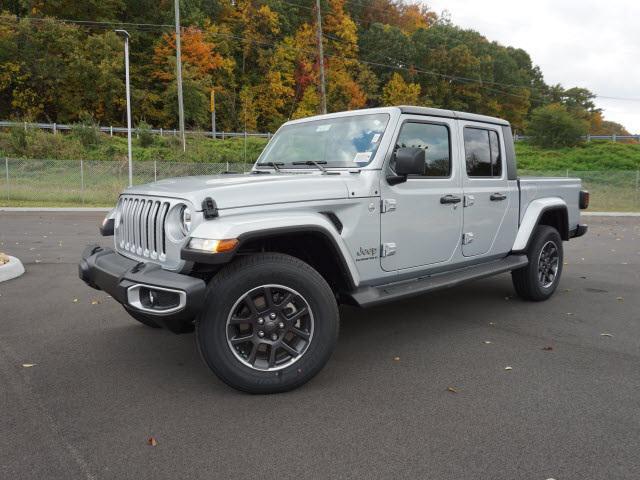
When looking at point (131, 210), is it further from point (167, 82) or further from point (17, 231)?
point (167, 82)

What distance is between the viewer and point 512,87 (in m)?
71.6

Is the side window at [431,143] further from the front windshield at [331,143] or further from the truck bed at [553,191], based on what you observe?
the truck bed at [553,191]

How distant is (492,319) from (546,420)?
7.56 ft

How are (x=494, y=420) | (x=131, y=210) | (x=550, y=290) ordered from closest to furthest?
(x=494, y=420) < (x=131, y=210) < (x=550, y=290)

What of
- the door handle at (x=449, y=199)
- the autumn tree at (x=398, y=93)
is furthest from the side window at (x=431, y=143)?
the autumn tree at (x=398, y=93)

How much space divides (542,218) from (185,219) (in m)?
4.49

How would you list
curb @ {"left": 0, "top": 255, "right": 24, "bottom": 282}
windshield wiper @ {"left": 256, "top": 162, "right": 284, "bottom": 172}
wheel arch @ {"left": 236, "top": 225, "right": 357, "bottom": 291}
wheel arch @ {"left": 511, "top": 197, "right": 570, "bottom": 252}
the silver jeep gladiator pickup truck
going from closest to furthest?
the silver jeep gladiator pickup truck
wheel arch @ {"left": 236, "top": 225, "right": 357, "bottom": 291}
windshield wiper @ {"left": 256, "top": 162, "right": 284, "bottom": 172}
wheel arch @ {"left": 511, "top": 197, "right": 570, "bottom": 252}
curb @ {"left": 0, "top": 255, "right": 24, "bottom": 282}

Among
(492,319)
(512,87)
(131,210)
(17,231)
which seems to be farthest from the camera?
(512,87)

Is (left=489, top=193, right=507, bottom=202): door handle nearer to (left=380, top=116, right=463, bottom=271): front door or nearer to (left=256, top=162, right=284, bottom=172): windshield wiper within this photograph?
(left=380, top=116, right=463, bottom=271): front door

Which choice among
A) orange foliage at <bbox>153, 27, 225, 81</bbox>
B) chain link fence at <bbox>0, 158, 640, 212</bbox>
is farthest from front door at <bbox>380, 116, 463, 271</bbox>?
orange foliage at <bbox>153, 27, 225, 81</bbox>

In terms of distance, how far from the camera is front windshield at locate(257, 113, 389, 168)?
14.2ft

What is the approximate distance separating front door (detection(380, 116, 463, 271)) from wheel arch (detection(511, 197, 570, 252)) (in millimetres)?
1167

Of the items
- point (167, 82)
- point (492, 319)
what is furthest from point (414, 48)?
point (492, 319)

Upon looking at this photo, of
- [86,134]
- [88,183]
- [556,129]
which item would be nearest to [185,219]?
[88,183]
